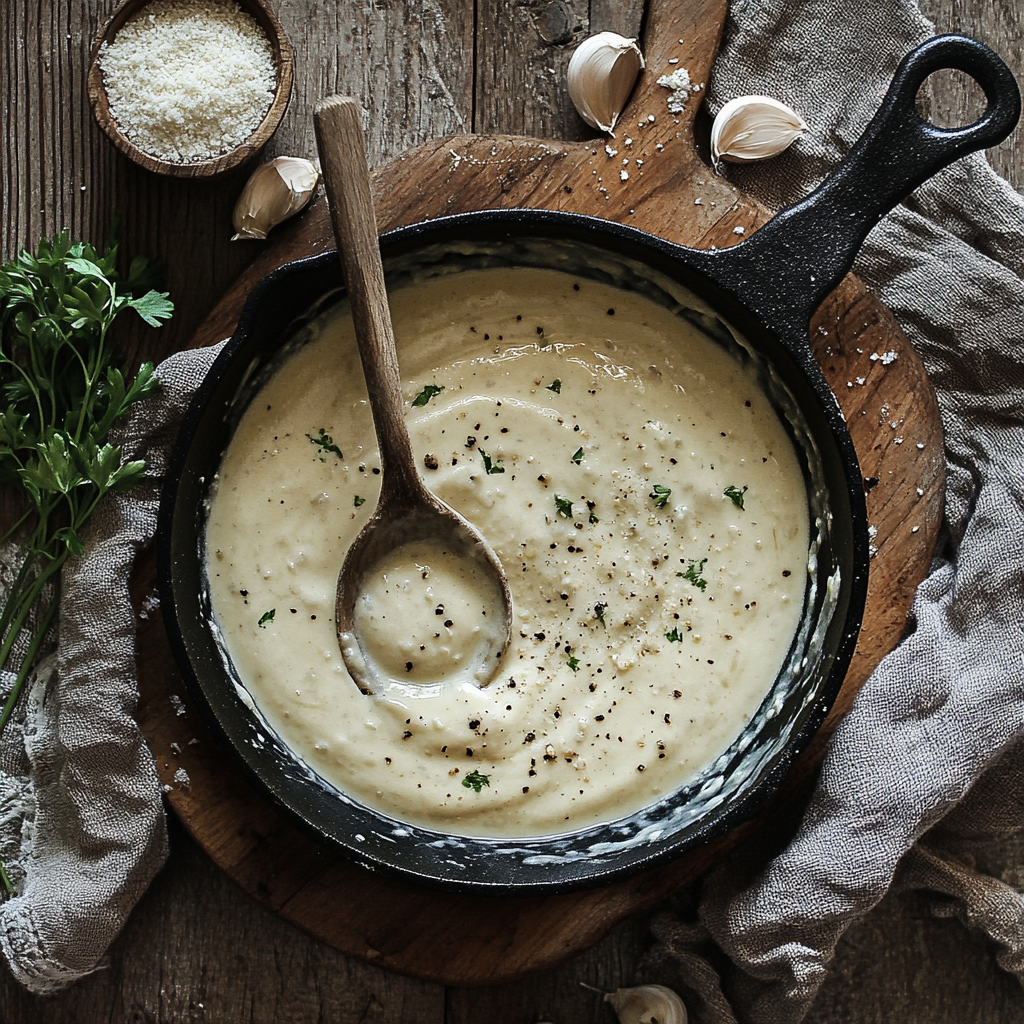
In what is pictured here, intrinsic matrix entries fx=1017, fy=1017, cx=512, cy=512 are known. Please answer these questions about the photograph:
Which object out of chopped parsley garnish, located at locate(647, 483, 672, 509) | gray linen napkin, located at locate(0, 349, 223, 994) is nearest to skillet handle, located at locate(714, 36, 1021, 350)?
chopped parsley garnish, located at locate(647, 483, 672, 509)

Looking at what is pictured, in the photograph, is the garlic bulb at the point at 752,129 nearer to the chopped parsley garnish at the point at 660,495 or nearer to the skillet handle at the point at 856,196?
the skillet handle at the point at 856,196

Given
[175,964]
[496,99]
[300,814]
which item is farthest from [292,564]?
[496,99]

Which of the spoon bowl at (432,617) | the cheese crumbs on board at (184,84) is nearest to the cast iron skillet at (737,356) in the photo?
the spoon bowl at (432,617)

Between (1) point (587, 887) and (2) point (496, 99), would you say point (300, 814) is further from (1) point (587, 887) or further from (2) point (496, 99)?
(2) point (496, 99)

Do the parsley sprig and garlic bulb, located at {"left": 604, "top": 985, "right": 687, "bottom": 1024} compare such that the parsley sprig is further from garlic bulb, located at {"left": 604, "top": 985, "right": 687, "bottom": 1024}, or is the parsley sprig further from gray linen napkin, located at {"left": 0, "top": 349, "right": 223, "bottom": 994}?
garlic bulb, located at {"left": 604, "top": 985, "right": 687, "bottom": 1024}

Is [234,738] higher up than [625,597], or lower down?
lower down

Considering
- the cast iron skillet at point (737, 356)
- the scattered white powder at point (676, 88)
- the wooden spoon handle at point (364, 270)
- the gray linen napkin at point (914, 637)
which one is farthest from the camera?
the scattered white powder at point (676, 88)
